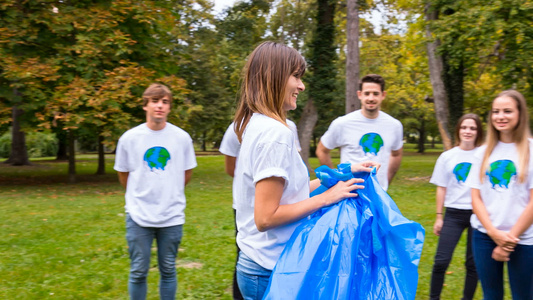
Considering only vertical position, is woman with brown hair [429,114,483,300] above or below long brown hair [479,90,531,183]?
below

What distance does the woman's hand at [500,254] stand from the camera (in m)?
3.21

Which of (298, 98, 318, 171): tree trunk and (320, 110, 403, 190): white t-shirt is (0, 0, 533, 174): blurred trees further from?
(320, 110, 403, 190): white t-shirt

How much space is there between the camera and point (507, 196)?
→ 323 cm

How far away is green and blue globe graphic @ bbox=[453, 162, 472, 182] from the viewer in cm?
444

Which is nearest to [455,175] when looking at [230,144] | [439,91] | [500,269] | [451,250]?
[451,250]

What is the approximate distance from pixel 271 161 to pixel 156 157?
221cm

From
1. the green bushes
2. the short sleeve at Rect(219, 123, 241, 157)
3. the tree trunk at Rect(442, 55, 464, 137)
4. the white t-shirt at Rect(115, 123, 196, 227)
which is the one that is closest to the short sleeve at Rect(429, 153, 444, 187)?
the short sleeve at Rect(219, 123, 241, 157)

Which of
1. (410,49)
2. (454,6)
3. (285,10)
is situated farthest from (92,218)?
(285,10)

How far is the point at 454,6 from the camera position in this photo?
46.6 ft

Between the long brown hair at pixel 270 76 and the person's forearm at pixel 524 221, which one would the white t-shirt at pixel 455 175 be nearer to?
the person's forearm at pixel 524 221

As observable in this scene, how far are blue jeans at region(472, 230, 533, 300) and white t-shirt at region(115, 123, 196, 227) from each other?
7.48ft

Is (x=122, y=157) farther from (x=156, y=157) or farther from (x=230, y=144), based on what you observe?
(x=230, y=144)

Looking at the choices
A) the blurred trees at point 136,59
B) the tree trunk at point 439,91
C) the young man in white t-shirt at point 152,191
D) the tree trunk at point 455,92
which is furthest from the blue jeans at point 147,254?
the tree trunk at point 439,91

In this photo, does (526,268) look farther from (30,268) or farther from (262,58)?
(30,268)
